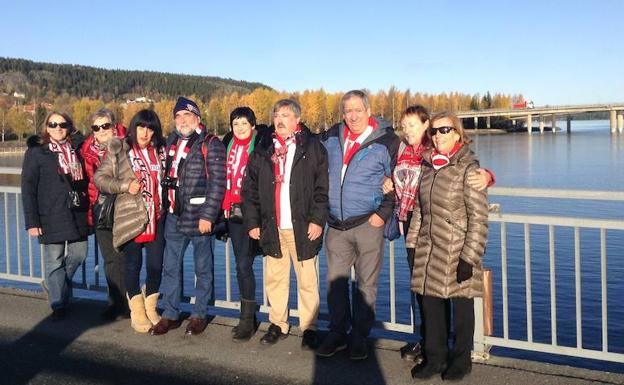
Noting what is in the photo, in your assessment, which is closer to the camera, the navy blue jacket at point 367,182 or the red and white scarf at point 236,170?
the navy blue jacket at point 367,182

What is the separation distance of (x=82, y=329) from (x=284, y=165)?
7.68 ft

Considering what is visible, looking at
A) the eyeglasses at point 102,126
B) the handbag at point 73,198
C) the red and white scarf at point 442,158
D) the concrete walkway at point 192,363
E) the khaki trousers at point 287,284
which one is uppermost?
the eyeglasses at point 102,126

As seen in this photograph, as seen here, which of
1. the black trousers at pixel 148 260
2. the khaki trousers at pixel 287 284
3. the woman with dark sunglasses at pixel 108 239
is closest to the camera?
the khaki trousers at pixel 287 284

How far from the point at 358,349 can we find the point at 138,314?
2.01 meters

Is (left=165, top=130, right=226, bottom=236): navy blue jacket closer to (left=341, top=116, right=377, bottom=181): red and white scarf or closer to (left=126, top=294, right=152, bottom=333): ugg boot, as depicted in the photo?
(left=126, top=294, right=152, bottom=333): ugg boot

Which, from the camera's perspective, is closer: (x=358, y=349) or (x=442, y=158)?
(x=442, y=158)

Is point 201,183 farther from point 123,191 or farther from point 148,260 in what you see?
point 148,260

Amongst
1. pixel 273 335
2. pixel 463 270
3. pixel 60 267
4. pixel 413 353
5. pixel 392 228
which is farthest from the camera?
pixel 60 267

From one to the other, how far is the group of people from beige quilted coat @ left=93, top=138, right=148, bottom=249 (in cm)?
1

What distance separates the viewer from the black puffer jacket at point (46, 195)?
5879mm

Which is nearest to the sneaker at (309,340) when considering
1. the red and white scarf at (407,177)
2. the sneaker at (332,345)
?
the sneaker at (332,345)

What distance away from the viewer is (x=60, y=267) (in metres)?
6.17

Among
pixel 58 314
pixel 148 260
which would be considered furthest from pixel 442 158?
pixel 58 314

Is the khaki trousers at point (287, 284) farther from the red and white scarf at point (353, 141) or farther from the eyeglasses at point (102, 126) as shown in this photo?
the eyeglasses at point (102, 126)
